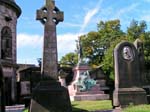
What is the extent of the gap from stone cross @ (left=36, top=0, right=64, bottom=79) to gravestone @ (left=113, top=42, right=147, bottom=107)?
2.75m

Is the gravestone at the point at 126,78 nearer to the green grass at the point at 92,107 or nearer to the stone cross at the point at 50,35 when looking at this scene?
the green grass at the point at 92,107

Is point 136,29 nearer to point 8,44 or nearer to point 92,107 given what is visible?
point 8,44

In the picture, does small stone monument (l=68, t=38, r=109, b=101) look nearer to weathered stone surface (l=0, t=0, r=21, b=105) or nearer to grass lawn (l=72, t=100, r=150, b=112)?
weathered stone surface (l=0, t=0, r=21, b=105)

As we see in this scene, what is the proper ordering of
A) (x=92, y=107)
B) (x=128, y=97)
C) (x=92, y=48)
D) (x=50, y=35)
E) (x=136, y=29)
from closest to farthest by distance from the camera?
(x=50, y=35) < (x=128, y=97) < (x=92, y=107) < (x=136, y=29) < (x=92, y=48)

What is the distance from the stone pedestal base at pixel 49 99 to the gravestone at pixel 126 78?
8.49 feet

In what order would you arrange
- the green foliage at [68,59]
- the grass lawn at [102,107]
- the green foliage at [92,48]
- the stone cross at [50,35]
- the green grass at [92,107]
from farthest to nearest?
the green foliage at [68,59]
the green foliage at [92,48]
the green grass at [92,107]
the stone cross at [50,35]
the grass lawn at [102,107]

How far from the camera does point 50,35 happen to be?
50.5 ft

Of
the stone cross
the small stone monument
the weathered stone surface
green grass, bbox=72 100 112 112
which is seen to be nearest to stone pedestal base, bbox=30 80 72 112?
the stone cross

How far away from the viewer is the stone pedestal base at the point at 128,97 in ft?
53.0

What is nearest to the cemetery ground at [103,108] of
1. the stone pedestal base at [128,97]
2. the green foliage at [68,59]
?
the stone pedestal base at [128,97]

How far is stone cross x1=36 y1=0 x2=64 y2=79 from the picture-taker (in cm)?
1509

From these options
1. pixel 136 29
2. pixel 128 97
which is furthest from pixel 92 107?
pixel 136 29

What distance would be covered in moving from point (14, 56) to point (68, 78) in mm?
18093

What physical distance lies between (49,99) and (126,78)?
3.72 m
